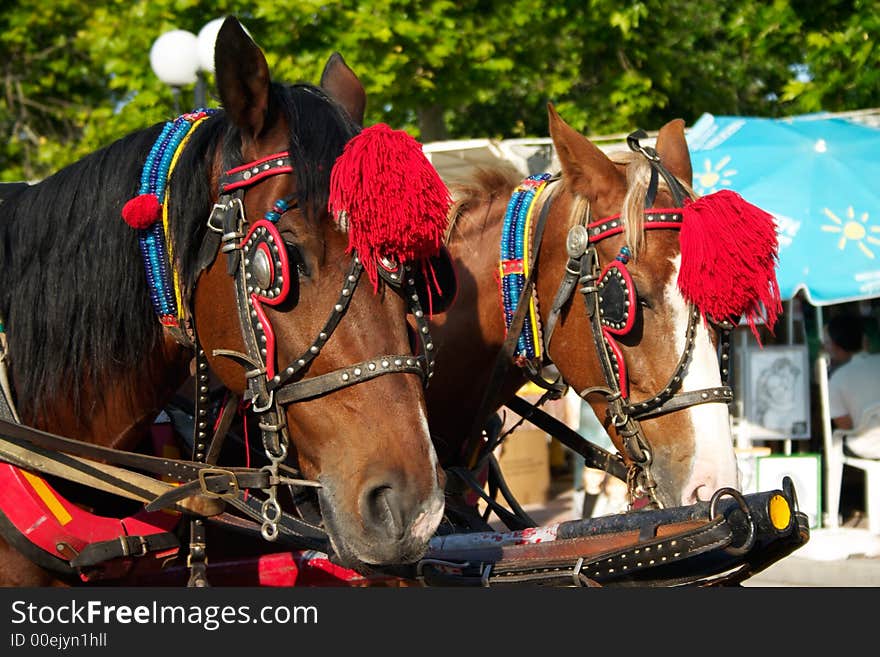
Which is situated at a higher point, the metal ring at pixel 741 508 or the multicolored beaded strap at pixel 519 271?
the multicolored beaded strap at pixel 519 271

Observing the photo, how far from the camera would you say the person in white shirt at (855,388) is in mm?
7906

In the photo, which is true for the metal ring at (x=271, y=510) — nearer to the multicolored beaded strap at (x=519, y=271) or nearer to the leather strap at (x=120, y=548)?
the leather strap at (x=120, y=548)

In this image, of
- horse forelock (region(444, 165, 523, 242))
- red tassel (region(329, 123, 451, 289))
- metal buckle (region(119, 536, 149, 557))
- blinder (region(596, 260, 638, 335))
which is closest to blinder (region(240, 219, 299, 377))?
red tassel (region(329, 123, 451, 289))

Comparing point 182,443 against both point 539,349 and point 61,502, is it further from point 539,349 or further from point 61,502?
point 539,349

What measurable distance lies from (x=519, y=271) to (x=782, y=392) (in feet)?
17.8

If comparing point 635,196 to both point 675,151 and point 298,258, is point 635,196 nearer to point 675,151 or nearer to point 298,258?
point 675,151

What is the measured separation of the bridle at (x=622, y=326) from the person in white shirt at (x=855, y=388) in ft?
17.6

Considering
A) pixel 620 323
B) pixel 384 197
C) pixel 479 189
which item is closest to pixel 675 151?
pixel 479 189

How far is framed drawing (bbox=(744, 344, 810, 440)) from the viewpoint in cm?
812

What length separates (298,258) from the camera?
2184 millimetres

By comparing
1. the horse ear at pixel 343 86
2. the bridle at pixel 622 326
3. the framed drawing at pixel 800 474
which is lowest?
the framed drawing at pixel 800 474

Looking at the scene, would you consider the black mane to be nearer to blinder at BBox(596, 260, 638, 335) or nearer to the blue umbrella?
blinder at BBox(596, 260, 638, 335)

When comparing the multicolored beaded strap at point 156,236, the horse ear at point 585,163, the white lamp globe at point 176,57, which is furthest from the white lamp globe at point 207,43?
the multicolored beaded strap at point 156,236

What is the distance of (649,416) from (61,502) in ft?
5.55
